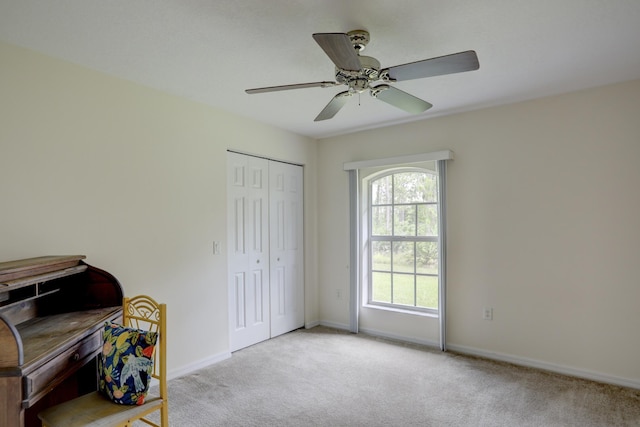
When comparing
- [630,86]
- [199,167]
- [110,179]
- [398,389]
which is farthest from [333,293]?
[630,86]

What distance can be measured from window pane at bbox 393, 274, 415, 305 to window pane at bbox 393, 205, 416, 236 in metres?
0.48

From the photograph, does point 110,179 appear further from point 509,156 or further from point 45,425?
point 509,156

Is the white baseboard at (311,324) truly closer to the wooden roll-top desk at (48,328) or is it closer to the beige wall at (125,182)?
the beige wall at (125,182)

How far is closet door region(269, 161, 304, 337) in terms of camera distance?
13.8 ft

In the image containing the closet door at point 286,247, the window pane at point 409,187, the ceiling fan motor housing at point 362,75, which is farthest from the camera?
the closet door at point 286,247

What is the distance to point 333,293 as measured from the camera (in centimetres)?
462

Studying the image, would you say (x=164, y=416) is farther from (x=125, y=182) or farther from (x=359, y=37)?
(x=359, y=37)

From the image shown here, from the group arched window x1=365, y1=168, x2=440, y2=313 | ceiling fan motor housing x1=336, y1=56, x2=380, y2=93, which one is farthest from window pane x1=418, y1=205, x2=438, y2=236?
ceiling fan motor housing x1=336, y1=56, x2=380, y2=93

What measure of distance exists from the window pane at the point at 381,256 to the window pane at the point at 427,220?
0.44 m

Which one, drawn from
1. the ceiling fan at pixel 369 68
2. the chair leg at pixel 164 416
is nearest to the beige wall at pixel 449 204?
the chair leg at pixel 164 416

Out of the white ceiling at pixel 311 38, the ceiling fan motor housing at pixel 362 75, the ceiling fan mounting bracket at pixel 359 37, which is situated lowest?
the ceiling fan motor housing at pixel 362 75

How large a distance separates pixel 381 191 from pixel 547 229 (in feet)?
5.68

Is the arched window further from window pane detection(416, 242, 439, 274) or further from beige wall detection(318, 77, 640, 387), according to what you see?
beige wall detection(318, 77, 640, 387)

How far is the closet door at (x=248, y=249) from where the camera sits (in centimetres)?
373
